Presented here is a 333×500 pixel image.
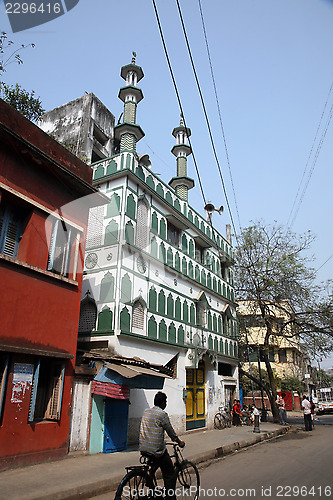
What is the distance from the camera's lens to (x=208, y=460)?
10297 mm

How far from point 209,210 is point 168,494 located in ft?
67.8

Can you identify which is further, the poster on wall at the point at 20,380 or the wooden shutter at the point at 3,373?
the poster on wall at the point at 20,380

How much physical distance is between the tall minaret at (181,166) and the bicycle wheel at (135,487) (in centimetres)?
1575

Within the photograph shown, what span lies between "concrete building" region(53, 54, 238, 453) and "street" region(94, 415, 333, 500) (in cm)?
Answer: 333

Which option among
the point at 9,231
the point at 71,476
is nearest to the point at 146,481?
the point at 71,476

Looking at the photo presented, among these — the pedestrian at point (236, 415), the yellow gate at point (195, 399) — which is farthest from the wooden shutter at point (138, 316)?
the pedestrian at point (236, 415)

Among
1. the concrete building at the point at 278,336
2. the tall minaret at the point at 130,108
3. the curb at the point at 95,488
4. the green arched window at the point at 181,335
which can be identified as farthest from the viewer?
the concrete building at the point at 278,336

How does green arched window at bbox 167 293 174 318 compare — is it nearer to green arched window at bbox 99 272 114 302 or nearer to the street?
green arched window at bbox 99 272 114 302

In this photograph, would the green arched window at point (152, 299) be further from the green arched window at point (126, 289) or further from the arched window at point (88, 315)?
the arched window at point (88, 315)

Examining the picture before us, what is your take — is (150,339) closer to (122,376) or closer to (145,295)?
(145,295)

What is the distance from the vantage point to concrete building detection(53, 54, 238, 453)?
12.0 metres

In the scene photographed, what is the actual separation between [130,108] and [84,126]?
24.0 ft

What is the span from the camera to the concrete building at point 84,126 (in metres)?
22.5

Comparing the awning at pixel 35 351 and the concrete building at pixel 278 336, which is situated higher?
the concrete building at pixel 278 336
